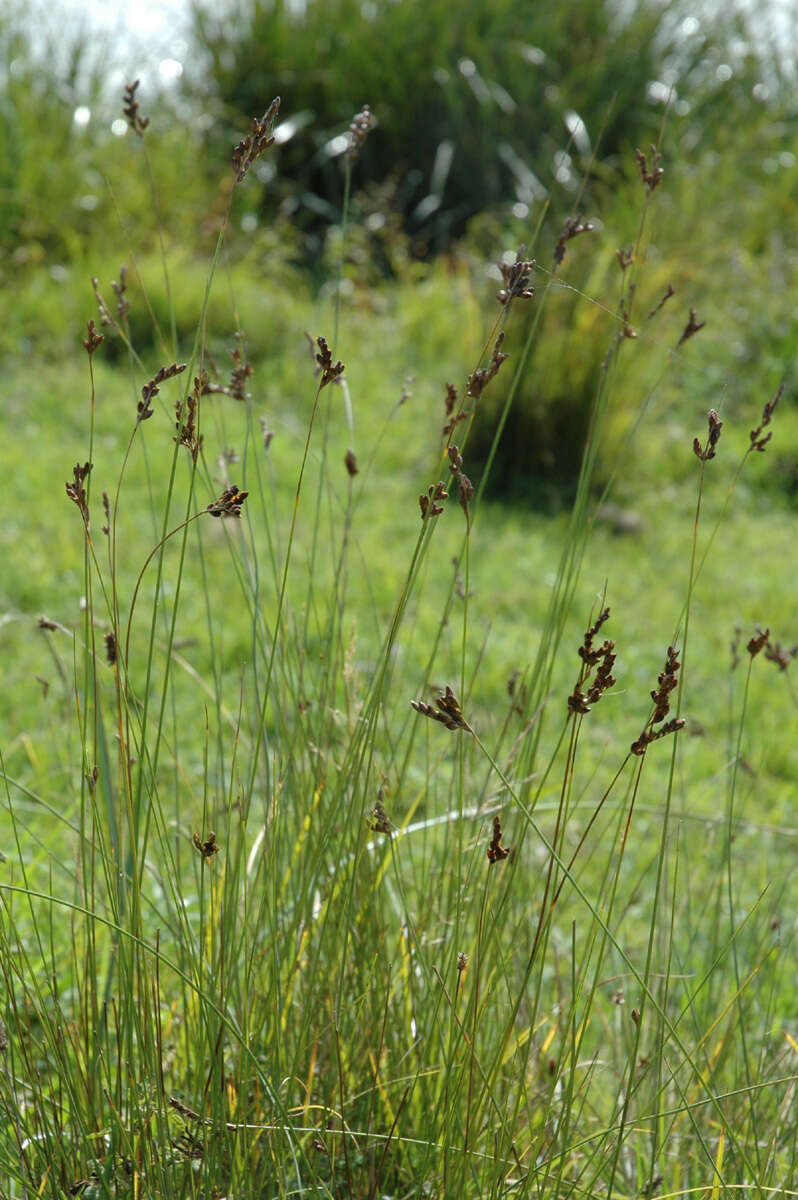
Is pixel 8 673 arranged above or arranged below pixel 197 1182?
above

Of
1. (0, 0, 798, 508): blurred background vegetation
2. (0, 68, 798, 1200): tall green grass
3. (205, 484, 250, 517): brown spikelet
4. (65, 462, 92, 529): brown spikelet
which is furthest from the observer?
(0, 0, 798, 508): blurred background vegetation

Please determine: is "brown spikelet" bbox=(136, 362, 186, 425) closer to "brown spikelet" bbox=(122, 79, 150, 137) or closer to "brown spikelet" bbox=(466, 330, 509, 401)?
"brown spikelet" bbox=(466, 330, 509, 401)

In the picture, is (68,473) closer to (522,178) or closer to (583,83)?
(522,178)

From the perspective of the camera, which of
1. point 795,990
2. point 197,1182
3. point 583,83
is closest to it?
point 197,1182

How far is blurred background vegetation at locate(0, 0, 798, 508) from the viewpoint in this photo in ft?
20.7

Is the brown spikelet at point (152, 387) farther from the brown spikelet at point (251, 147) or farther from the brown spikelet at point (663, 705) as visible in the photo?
the brown spikelet at point (663, 705)

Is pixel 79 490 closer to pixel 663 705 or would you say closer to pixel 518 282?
pixel 518 282

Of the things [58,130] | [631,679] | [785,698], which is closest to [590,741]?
[631,679]

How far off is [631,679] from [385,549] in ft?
4.34

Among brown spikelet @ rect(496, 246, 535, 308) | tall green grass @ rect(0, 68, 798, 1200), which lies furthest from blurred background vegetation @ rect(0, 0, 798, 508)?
brown spikelet @ rect(496, 246, 535, 308)

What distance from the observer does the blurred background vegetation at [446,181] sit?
20.7 ft

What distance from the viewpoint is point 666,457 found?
620 cm

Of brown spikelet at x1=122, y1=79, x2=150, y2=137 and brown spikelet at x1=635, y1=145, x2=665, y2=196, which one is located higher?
brown spikelet at x1=122, y1=79, x2=150, y2=137

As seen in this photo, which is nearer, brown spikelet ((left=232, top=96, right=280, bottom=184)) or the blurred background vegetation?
brown spikelet ((left=232, top=96, right=280, bottom=184))
